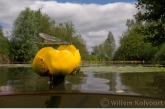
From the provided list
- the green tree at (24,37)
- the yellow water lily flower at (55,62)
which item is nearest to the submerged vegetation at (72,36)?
the green tree at (24,37)

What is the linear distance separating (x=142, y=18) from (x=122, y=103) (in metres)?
10.6

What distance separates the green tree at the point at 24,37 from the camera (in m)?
27.9

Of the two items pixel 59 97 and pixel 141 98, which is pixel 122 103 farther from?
pixel 59 97

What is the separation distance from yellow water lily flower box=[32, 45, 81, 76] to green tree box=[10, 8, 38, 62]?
2663 cm

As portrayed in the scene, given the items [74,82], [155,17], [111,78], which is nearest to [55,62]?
[74,82]

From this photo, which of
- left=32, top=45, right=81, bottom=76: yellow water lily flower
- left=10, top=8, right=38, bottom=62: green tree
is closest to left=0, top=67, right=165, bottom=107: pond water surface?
left=32, top=45, right=81, bottom=76: yellow water lily flower

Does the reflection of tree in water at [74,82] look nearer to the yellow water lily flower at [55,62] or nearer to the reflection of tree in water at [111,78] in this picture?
the reflection of tree in water at [111,78]

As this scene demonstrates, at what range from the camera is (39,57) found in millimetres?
1578

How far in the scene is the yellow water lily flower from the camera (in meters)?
1.53

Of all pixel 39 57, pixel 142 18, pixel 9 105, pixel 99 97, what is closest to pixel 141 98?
pixel 99 97

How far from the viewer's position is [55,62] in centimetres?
152

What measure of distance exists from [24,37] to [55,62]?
27.4 meters

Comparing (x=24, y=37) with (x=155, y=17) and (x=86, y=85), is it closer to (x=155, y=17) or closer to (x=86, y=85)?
(x=155, y=17)

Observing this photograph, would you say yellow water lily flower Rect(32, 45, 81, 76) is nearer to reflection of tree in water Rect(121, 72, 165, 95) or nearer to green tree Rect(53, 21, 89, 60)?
reflection of tree in water Rect(121, 72, 165, 95)
